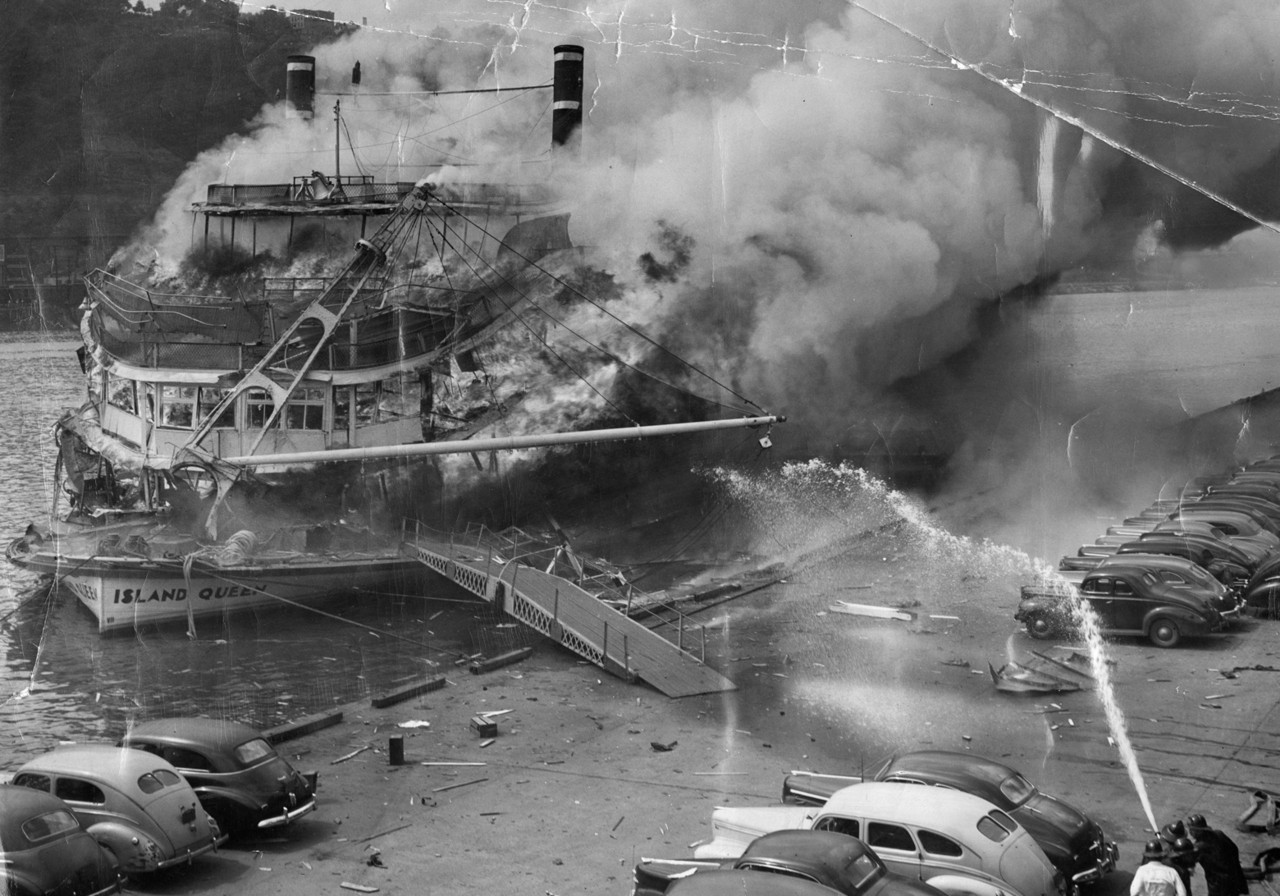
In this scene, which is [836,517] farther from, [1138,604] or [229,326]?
[229,326]

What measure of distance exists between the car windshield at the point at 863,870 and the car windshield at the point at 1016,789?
1.41m

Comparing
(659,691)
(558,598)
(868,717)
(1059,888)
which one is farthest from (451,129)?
(1059,888)

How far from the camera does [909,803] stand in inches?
261

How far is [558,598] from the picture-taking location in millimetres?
12328

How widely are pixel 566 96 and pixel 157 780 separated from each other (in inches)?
383

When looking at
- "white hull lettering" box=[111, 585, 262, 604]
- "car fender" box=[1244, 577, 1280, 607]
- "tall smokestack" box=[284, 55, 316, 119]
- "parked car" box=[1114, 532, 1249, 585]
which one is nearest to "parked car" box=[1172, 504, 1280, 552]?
"parked car" box=[1114, 532, 1249, 585]

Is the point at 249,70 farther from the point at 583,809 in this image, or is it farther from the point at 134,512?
the point at 583,809

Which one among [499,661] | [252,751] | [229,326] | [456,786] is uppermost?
[229,326]

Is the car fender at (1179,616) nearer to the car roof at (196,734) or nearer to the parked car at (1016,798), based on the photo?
the parked car at (1016,798)

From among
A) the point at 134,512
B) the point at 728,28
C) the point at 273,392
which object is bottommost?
the point at 134,512

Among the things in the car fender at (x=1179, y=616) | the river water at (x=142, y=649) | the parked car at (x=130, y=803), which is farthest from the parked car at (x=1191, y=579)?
the parked car at (x=130, y=803)

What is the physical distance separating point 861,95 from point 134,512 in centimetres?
975

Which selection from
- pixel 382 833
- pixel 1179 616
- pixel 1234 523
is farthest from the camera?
pixel 1234 523

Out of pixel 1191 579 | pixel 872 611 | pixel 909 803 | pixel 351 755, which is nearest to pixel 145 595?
pixel 351 755
